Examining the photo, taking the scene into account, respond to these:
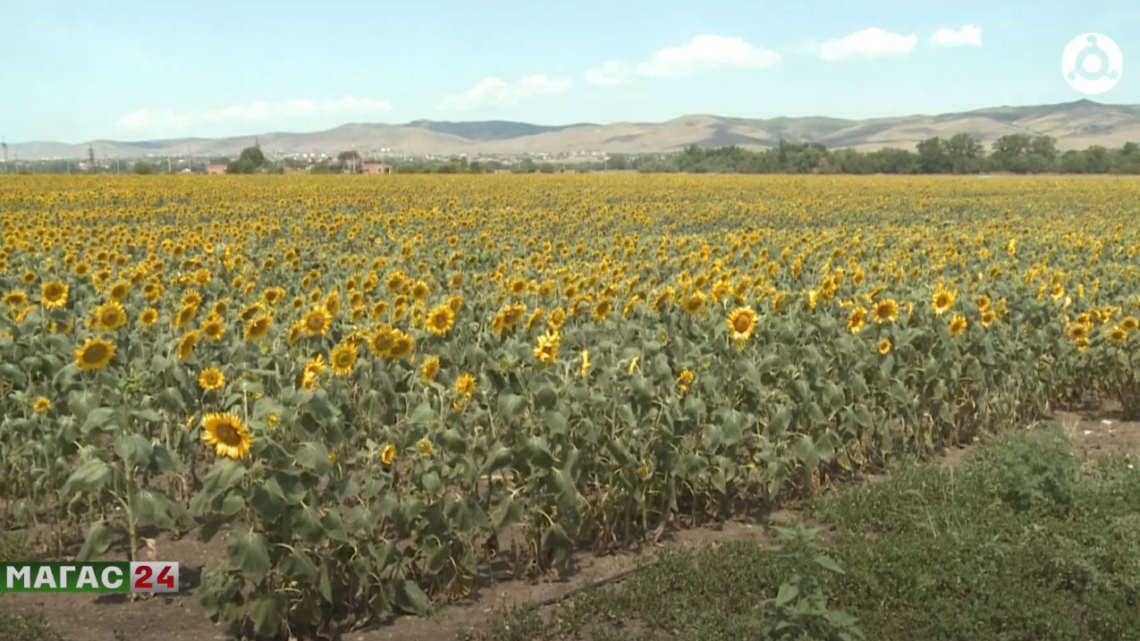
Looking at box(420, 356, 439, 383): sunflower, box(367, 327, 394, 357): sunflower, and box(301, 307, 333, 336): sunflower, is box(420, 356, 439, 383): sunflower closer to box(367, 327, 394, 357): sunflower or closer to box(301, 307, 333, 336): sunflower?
box(367, 327, 394, 357): sunflower

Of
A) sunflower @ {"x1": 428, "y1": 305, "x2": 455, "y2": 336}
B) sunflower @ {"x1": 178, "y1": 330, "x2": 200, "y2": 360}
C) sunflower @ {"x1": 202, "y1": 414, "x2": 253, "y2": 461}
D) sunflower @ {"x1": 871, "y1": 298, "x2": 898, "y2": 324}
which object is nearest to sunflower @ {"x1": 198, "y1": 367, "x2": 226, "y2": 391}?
sunflower @ {"x1": 178, "y1": 330, "x2": 200, "y2": 360}

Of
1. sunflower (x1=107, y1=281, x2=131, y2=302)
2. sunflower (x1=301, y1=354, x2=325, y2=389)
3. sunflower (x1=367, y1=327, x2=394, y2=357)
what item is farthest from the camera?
sunflower (x1=107, y1=281, x2=131, y2=302)

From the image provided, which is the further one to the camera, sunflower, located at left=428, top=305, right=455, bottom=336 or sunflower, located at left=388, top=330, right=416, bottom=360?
sunflower, located at left=428, top=305, right=455, bottom=336

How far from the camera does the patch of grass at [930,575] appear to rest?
15.5 ft

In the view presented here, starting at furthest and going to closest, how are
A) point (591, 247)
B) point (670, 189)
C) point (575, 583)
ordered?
point (670, 189), point (591, 247), point (575, 583)

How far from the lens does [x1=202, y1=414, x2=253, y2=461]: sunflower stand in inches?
165

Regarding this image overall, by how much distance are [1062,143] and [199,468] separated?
510 feet

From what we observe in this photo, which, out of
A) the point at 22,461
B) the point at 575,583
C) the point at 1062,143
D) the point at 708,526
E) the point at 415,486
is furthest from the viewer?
the point at 1062,143

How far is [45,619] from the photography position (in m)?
4.80

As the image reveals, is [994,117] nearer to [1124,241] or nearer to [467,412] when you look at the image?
[1124,241]

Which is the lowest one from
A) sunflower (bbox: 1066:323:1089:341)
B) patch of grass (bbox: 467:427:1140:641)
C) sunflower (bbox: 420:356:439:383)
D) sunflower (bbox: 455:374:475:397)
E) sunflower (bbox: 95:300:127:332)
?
patch of grass (bbox: 467:427:1140:641)

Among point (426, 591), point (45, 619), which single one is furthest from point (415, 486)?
point (45, 619)

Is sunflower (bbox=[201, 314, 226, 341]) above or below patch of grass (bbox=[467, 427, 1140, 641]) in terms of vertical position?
above

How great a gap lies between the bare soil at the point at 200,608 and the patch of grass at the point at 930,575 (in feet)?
0.72
